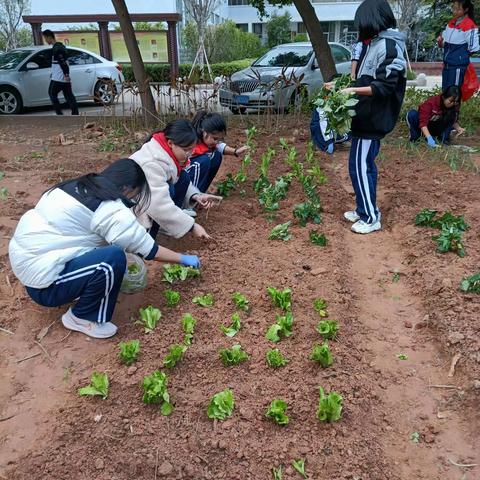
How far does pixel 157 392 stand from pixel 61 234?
99 centimetres

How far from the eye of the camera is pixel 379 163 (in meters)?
6.11

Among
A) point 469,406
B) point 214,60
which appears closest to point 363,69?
point 469,406

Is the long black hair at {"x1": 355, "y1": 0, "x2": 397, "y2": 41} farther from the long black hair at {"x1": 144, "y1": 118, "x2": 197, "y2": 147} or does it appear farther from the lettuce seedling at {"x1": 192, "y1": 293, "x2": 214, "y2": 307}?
the lettuce seedling at {"x1": 192, "y1": 293, "x2": 214, "y2": 307}

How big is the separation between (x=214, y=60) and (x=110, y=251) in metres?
25.1

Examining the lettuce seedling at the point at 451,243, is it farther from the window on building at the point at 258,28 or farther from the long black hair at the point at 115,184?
the window on building at the point at 258,28

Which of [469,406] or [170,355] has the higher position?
[170,355]

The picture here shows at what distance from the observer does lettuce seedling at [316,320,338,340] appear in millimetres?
2889

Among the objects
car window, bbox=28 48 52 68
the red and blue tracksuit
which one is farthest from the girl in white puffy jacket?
car window, bbox=28 48 52 68

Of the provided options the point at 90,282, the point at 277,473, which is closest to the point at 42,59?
the point at 90,282

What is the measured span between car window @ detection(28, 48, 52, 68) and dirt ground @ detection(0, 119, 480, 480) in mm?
8889

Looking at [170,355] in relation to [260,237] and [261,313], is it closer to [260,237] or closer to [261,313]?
[261,313]

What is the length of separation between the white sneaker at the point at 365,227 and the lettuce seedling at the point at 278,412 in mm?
2348

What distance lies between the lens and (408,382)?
2736 millimetres

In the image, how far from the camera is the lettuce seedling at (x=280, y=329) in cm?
293
